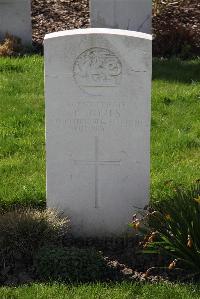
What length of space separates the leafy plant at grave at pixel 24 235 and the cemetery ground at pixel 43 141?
0.42m

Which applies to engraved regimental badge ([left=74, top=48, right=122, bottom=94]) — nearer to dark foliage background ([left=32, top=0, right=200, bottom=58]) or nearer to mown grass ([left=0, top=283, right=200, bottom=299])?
mown grass ([left=0, top=283, right=200, bottom=299])

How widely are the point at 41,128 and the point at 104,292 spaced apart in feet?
10.1

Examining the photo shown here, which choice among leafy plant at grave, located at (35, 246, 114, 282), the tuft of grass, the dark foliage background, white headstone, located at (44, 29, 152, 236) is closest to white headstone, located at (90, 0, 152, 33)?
the dark foliage background

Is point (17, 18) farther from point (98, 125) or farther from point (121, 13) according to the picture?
point (98, 125)

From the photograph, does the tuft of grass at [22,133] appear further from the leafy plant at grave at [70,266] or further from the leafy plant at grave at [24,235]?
the leafy plant at grave at [70,266]

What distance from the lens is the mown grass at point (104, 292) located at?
438cm

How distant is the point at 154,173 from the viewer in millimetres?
6211

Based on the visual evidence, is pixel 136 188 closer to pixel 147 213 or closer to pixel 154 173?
pixel 147 213

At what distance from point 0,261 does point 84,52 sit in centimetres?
151

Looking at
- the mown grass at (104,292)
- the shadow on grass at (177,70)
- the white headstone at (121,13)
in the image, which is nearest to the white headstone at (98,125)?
the mown grass at (104,292)

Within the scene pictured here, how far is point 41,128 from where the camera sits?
7.26 meters

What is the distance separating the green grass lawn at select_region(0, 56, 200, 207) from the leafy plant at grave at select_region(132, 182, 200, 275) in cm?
88

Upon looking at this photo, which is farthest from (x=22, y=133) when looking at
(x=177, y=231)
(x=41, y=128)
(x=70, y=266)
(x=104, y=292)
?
(x=104, y=292)

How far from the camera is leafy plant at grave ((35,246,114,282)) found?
4.64m
